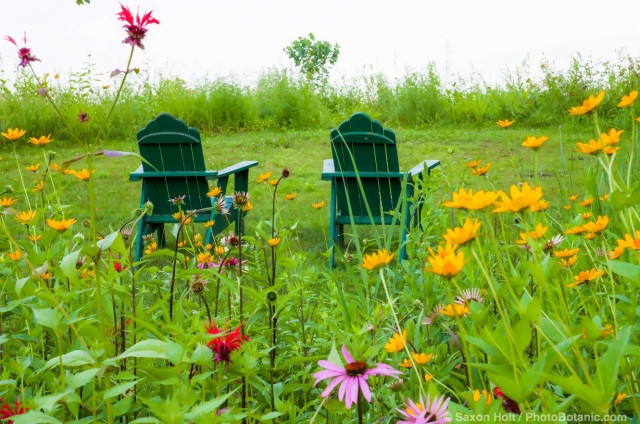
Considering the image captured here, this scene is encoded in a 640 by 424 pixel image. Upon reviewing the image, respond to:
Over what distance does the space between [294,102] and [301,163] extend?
154 inches

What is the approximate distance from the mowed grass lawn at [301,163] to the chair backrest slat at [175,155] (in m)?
0.52

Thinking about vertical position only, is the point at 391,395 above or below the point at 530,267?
below

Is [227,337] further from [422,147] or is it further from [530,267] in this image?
[422,147]

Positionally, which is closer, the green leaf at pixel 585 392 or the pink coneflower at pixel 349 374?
the green leaf at pixel 585 392

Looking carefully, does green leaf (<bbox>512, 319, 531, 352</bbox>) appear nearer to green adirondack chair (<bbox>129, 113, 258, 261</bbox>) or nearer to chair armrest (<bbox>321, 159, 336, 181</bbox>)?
chair armrest (<bbox>321, 159, 336, 181</bbox>)

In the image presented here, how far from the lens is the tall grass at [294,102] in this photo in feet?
33.4

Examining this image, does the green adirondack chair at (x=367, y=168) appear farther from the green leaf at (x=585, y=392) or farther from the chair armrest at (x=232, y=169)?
the green leaf at (x=585, y=392)

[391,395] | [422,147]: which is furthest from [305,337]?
[422,147]

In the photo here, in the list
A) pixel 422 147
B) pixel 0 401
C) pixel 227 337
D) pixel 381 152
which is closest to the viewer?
pixel 227 337

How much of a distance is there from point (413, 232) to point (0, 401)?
116 cm

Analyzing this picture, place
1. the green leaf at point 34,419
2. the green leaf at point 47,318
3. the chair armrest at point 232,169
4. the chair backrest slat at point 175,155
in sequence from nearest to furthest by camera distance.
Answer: the green leaf at point 34,419 < the green leaf at point 47,318 < the chair armrest at point 232,169 < the chair backrest slat at point 175,155

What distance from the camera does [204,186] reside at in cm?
457

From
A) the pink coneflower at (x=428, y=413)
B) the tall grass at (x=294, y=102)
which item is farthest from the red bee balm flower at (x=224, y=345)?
the tall grass at (x=294, y=102)

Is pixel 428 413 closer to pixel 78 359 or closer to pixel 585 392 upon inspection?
pixel 585 392
